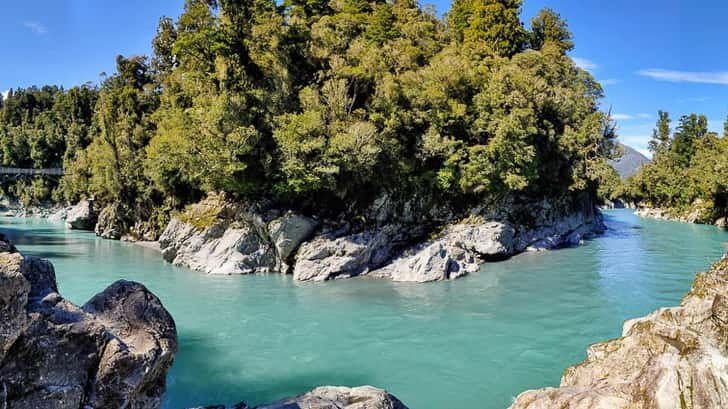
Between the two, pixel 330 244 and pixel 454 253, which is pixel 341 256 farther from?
pixel 454 253

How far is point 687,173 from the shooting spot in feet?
170

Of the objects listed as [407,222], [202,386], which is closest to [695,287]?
[202,386]

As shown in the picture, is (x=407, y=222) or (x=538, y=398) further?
(x=407, y=222)

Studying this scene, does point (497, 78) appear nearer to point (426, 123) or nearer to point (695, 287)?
point (426, 123)

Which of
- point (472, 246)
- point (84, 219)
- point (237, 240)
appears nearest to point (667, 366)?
point (472, 246)

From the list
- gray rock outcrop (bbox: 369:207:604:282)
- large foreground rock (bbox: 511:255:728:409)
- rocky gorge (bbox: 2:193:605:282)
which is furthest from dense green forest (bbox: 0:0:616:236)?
large foreground rock (bbox: 511:255:728:409)

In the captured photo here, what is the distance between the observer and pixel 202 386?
1016 cm

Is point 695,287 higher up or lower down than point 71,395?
higher up

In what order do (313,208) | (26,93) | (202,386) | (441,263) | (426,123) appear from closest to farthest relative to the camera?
(202,386)
(441,263)
(313,208)
(426,123)
(26,93)

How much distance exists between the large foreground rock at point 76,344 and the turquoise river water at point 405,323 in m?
4.63

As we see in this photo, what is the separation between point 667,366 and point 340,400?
4.21 m

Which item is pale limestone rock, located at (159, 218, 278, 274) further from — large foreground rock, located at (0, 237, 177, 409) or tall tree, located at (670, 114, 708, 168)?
tall tree, located at (670, 114, 708, 168)

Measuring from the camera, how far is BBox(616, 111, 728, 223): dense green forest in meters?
42.2

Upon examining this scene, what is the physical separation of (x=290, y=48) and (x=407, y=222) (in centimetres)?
1094
